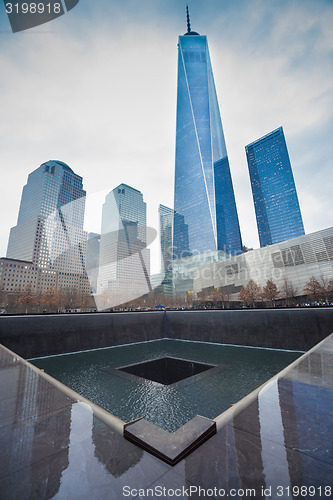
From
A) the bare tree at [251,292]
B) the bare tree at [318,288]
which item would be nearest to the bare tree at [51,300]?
the bare tree at [251,292]

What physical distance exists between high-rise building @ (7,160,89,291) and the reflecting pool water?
83.3 meters

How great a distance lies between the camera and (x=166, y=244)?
152625mm

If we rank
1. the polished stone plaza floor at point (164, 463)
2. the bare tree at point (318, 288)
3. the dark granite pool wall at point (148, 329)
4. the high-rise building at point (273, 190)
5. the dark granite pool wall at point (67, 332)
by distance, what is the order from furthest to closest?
1. the high-rise building at point (273, 190)
2. the bare tree at point (318, 288)
3. the dark granite pool wall at point (148, 329)
4. the dark granite pool wall at point (67, 332)
5. the polished stone plaza floor at point (164, 463)

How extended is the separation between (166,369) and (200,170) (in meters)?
114

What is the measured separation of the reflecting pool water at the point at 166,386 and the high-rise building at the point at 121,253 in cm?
7159

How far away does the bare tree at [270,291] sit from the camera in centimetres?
4597

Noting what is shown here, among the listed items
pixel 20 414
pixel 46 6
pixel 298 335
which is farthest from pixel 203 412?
pixel 46 6

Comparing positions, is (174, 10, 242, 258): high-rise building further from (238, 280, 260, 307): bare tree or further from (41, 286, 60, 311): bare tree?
(41, 286, 60, 311): bare tree

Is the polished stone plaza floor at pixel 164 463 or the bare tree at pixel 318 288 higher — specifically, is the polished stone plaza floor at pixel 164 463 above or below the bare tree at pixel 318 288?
below

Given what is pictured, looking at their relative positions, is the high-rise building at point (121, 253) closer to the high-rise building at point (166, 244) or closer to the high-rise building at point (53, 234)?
the high-rise building at point (53, 234)

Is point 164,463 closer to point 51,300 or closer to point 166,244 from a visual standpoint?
point 51,300

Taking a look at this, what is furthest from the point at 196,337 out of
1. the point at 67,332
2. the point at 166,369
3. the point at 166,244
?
the point at 166,244

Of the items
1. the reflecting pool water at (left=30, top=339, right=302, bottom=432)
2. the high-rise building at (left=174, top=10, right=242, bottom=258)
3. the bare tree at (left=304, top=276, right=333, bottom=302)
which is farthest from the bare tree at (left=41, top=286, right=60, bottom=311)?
the high-rise building at (left=174, top=10, right=242, bottom=258)

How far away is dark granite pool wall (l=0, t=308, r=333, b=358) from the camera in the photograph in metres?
13.2
